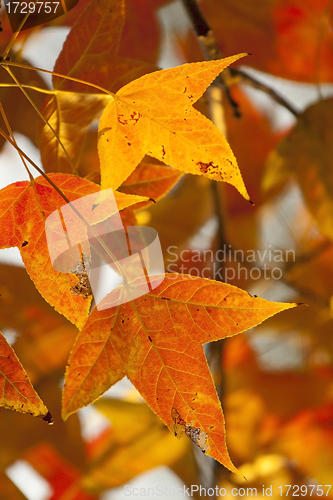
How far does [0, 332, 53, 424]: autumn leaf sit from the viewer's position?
17 cm

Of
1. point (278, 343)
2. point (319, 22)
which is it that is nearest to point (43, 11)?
point (319, 22)

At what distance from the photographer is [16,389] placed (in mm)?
172

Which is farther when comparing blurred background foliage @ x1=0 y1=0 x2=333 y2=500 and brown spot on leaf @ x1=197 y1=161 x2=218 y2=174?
blurred background foliage @ x1=0 y1=0 x2=333 y2=500

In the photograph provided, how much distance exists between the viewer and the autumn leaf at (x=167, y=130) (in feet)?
0.53

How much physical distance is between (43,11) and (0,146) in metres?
0.10

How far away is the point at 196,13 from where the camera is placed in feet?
0.74

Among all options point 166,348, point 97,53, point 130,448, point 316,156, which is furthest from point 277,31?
point 130,448

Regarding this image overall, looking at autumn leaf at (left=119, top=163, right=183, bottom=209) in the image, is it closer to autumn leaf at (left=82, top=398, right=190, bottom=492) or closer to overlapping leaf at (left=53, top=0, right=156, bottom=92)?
overlapping leaf at (left=53, top=0, right=156, bottom=92)

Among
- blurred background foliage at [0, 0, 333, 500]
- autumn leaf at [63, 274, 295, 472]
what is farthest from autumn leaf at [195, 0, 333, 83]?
autumn leaf at [63, 274, 295, 472]

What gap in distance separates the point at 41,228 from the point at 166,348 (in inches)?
3.5

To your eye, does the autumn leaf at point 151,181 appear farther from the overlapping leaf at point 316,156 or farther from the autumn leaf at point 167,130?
the overlapping leaf at point 316,156

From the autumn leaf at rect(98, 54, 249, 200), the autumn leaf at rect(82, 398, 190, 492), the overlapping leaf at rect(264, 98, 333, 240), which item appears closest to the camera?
the autumn leaf at rect(98, 54, 249, 200)

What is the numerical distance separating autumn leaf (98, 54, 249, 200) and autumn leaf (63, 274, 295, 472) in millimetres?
56

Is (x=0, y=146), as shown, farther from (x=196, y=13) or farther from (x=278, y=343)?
(x=278, y=343)
